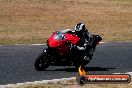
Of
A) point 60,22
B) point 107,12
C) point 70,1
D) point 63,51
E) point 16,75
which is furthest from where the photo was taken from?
point 70,1

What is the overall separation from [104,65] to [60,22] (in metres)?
18.9

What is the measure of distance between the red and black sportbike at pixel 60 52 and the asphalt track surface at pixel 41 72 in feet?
0.97

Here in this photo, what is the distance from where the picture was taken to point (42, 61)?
16.3 meters

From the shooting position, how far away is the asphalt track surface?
599 inches

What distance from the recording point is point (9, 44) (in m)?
23.4

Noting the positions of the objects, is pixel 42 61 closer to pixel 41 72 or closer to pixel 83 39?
pixel 41 72

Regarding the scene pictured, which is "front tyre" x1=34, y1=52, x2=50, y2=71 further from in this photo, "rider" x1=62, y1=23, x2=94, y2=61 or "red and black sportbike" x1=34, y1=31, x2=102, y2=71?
"rider" x1=62, y1=23, x2=94, y2=61

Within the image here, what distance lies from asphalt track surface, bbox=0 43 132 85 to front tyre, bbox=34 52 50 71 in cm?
18

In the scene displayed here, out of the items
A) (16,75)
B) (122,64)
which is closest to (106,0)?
(122,64)

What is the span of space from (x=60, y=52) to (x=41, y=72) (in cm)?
92

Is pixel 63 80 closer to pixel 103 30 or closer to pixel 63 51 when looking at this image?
pixel 63 51

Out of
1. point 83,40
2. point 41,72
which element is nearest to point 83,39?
point 83,40

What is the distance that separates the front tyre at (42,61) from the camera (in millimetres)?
16203

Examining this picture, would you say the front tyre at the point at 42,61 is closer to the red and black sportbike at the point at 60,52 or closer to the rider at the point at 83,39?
the red and black sportbike at the point at 60,52
